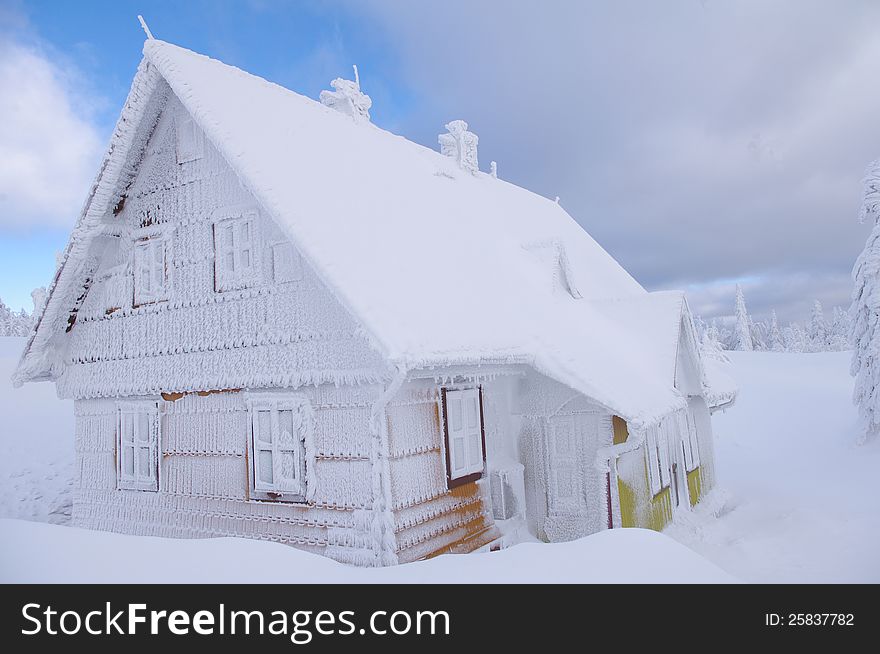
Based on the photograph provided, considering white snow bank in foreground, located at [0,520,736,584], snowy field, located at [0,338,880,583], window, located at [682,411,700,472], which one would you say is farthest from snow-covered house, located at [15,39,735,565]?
white snow bank in foreground, located at [0,520,736,584]

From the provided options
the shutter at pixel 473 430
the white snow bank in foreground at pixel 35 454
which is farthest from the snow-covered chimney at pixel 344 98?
the white snow bank in foreground at pixel 35 454

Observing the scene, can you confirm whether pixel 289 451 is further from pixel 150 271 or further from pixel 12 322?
pixel 12 322

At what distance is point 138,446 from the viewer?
10797 millimetres

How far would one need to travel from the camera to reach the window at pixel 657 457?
37.3 ft

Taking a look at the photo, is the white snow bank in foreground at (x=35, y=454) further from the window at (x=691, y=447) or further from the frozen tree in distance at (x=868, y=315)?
the frozen tree in distance at (x=868, y=315)

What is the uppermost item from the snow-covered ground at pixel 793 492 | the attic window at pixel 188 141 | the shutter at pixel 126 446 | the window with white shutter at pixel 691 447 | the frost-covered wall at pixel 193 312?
the attic window at pixel 188 141

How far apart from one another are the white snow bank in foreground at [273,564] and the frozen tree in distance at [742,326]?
7486cm

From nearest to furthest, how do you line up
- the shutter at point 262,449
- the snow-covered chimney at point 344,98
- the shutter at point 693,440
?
the shutter at point 262,449 < the shutter at point 693,440 < the snow-covered chimney at point 344,98

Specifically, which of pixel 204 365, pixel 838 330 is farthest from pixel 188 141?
pixel 838 330

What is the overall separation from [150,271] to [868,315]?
2320cm

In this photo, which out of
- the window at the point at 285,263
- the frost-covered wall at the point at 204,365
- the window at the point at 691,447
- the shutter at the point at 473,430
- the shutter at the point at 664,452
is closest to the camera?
the frost-covered wall at the point at 204,365

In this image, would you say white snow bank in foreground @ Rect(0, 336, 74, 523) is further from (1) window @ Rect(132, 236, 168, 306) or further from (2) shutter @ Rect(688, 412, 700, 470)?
(2) shutter @ Rect(688, 412, 700, 470)

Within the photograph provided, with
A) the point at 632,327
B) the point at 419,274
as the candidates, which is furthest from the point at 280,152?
the point at 632,327

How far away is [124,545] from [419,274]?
5.26 metres
